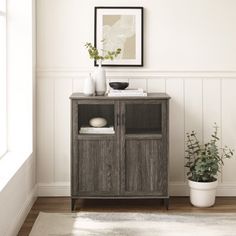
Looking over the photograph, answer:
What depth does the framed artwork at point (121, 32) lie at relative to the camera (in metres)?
4.13

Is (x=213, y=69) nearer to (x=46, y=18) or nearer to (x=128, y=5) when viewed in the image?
(x=128, y=5)

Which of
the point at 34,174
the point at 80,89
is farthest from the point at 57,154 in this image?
the point at 80,89

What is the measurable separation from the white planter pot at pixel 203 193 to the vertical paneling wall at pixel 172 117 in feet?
1.06

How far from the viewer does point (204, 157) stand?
13.0 feet

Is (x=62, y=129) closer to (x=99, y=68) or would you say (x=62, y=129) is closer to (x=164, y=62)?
(x=99, y=68)

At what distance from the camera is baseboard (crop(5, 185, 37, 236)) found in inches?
126

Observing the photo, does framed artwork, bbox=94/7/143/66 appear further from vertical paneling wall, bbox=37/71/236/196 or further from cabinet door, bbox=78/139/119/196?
cabinet door, bbox=78/139/119/196

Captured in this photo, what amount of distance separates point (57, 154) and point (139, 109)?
0.81 m

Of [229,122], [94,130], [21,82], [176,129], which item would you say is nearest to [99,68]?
[94,130]

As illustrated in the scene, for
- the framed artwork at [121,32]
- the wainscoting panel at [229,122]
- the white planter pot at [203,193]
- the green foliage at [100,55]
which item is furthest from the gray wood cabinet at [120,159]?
the wainscoting panel at [229,122]

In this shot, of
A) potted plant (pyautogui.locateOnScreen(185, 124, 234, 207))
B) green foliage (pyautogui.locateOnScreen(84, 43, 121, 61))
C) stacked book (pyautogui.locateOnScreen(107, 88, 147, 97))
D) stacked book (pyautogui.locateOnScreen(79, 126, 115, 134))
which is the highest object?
green foliage (pyautogui.locateOnScreen(84, 43, 121, 61))

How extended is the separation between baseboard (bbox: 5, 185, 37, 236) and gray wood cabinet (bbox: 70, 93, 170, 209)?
0.33 m

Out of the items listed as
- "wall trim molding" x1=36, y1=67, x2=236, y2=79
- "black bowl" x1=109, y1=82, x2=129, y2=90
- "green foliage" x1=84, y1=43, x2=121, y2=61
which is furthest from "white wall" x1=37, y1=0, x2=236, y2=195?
"black bowl" x1=109, y1=82, x2=129, y2=90

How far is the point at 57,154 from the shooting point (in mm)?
4266
